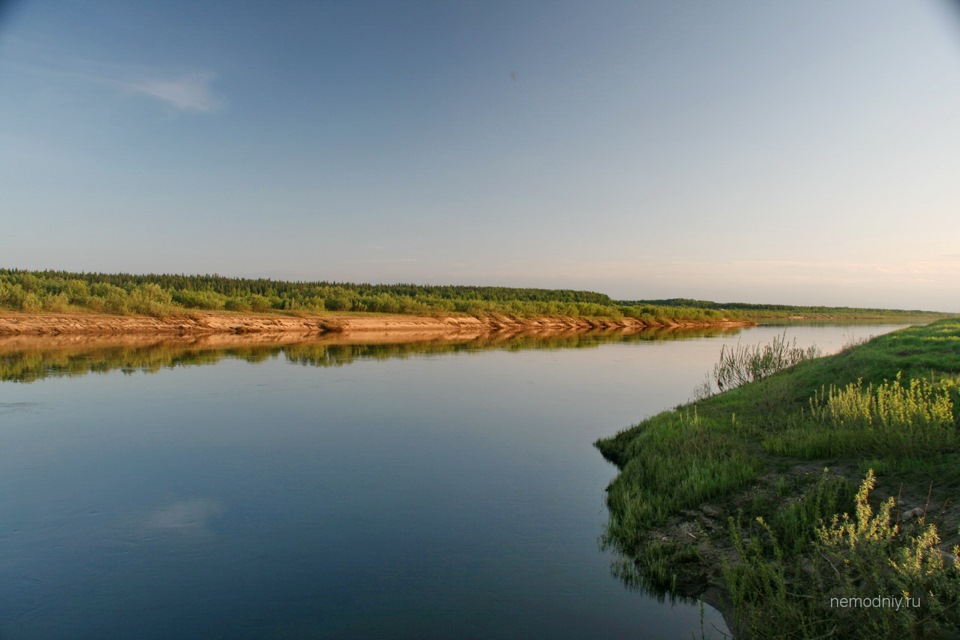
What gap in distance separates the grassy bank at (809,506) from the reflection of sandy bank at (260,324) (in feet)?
142

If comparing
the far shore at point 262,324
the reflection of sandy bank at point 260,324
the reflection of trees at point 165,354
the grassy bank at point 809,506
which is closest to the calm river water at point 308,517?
the grassy bank at point 809,506

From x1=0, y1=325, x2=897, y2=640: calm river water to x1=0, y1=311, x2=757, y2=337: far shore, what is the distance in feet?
94.4

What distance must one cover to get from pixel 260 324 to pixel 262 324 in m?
0.30

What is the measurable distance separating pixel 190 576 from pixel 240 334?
51178mm

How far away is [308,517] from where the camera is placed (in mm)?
8945

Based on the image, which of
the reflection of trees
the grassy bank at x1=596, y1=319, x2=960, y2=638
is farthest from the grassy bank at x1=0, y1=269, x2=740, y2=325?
the grassy bank at x1=596, y1=319, x2=960, y2=638

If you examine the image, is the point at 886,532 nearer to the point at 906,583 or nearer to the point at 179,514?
the point at 906,583

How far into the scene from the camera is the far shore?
44062mm

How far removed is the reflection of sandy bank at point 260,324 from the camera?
44.1 meters

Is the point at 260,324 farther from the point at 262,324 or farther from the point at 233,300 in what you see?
the point at 233,300

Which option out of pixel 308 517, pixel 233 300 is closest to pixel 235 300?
pixel 233 300

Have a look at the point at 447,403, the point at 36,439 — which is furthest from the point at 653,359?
the point at 36,439

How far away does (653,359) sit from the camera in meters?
36.4

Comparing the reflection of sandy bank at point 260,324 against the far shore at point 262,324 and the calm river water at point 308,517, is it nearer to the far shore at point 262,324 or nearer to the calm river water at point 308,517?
the far shore at point 262,324
